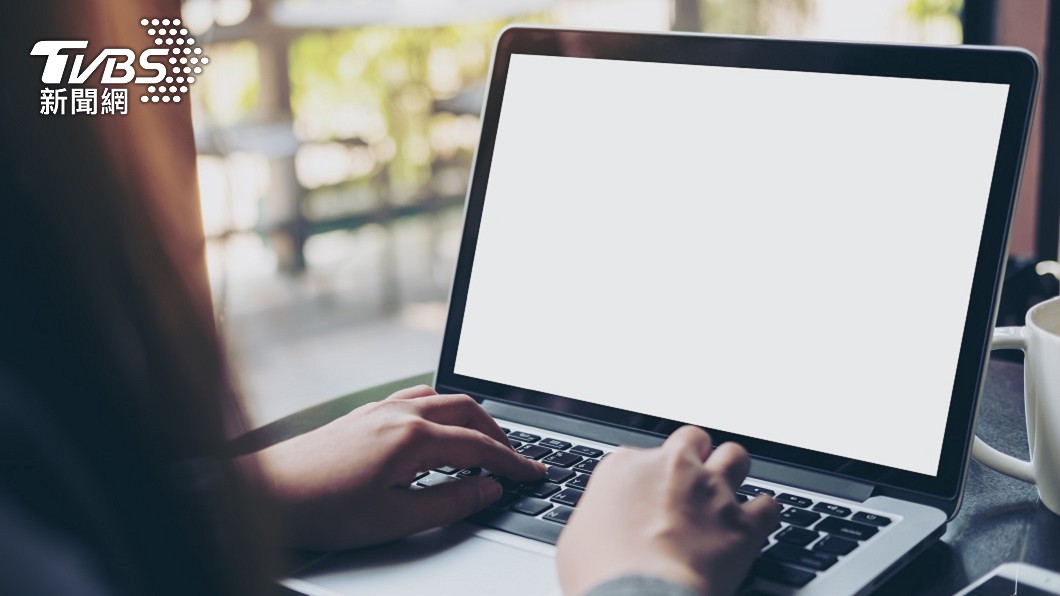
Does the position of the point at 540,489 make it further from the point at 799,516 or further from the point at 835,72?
the point at 835,72

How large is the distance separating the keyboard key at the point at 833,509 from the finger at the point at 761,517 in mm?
64

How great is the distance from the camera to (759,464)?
0.63 metres

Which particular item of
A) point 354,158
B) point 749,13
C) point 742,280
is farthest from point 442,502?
point 354,158

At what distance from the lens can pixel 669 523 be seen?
48 cm

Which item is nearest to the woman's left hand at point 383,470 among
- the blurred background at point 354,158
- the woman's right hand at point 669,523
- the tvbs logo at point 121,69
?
the woman's right hand at point 669,523

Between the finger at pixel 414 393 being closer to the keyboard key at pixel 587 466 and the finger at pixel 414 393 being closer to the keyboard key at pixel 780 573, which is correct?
the keyboard key at pixel 587 466

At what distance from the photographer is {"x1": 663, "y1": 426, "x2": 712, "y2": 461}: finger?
0.53m

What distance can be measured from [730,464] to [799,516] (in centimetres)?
7

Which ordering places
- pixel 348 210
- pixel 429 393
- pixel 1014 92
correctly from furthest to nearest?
pixel 348 210, pixel 429 393, pixel 1014 92

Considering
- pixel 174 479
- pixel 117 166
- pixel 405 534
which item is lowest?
pixel 405 534

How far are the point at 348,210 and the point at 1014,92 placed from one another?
291cm

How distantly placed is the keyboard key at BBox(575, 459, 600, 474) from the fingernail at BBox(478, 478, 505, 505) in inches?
2.5

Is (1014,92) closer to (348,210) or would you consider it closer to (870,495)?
(870,495)

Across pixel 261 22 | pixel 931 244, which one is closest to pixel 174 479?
pixel 931 244
